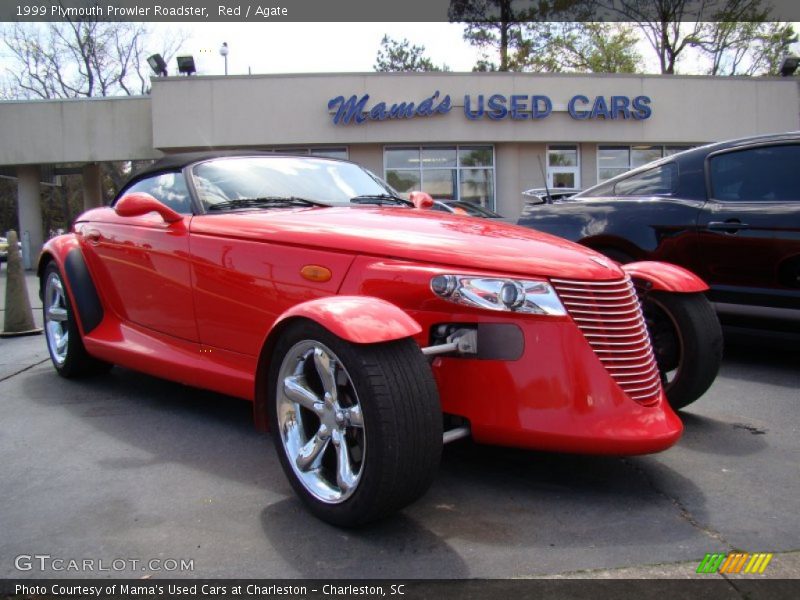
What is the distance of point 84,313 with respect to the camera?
440 cm

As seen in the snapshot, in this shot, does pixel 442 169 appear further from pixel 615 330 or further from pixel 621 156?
pixel 615 330

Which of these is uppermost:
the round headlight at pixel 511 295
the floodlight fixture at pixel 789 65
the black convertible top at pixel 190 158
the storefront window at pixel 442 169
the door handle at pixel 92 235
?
the floodlight fixture at pixel 789 65

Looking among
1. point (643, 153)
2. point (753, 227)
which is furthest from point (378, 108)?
point (753, 227)

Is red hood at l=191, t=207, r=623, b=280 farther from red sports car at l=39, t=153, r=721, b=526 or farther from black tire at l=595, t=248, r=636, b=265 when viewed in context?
black tire at l=595, t=248, r=636, b=265

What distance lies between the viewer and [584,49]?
36.0m

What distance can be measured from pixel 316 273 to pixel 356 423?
78cm

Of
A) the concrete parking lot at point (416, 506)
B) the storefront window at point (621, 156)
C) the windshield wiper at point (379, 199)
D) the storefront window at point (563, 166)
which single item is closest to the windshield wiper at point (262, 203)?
the windshield wiper at point (379, 199)

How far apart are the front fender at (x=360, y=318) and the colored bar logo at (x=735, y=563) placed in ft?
3.86

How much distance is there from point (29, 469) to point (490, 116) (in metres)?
20.2

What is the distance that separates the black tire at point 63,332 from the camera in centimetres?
462

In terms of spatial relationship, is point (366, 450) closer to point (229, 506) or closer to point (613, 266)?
point (229, 506)

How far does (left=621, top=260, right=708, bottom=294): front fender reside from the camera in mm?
3498

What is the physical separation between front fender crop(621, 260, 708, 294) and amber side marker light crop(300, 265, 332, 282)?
1.59m

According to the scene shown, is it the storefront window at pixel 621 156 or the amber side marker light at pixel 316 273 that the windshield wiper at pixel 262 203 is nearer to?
the amber side marker light at pixel 316 273
